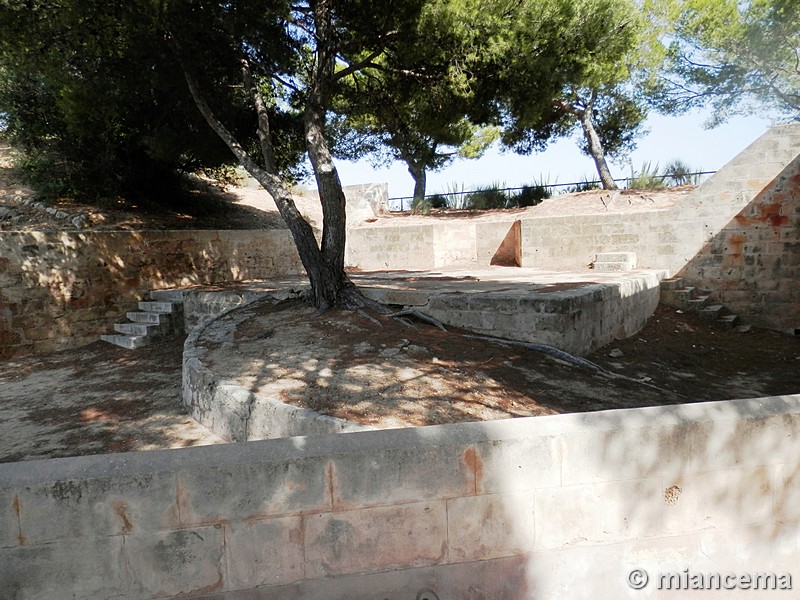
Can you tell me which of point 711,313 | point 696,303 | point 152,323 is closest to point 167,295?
point 152,323

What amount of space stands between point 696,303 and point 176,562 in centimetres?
1069

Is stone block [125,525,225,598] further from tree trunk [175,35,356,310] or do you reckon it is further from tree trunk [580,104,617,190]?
tree trunk [580,104,617,190]

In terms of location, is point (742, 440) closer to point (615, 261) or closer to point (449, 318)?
point (449, 318)

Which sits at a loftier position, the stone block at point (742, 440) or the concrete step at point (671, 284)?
the concrete step at point (671, 284)

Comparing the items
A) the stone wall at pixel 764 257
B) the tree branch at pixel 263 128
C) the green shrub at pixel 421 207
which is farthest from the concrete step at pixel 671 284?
the green shrub at pixel 421 207

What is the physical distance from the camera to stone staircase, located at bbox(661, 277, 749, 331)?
10273mm

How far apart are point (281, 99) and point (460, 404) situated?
861cm

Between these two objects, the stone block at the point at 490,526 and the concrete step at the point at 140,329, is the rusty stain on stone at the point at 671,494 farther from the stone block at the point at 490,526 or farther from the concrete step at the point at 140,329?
the concrete step at the point at 140,329

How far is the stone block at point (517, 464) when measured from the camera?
2.26 metres

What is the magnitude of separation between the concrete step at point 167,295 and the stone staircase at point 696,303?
9.43 m

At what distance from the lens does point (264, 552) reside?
85.0 inches

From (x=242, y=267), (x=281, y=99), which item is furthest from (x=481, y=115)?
(x=242, y=267)

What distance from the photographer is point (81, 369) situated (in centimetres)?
803

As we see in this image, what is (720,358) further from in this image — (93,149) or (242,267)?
(93,149)
